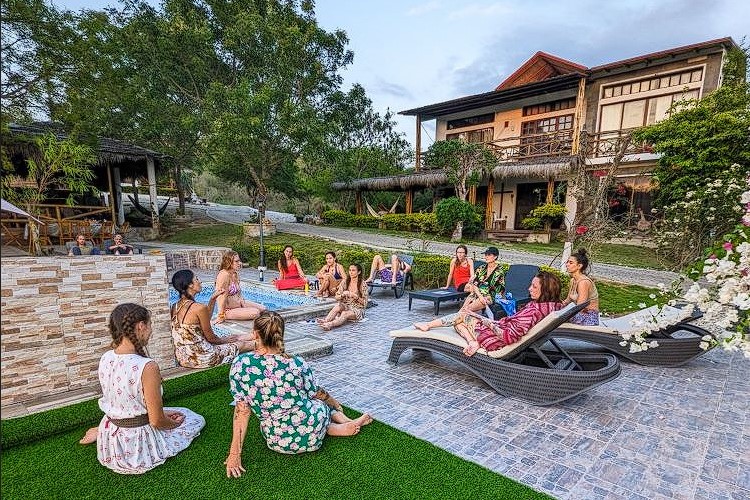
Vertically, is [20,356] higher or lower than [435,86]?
lower

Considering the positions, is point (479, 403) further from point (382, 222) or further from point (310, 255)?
point (382, 222)

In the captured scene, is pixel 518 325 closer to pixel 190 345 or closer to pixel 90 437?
pixel 190 345

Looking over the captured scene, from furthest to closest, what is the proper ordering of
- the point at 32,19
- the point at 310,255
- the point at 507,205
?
the point at 507,205, the point at 310,255, the point at 32,19

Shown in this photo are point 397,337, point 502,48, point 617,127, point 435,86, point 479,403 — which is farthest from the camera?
point 435,86

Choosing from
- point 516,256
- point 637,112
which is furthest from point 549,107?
point 516,256

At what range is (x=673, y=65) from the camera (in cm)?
1541

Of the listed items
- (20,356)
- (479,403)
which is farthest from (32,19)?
(479,403)

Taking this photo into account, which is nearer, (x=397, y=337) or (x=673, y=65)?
(x=397, y=337)

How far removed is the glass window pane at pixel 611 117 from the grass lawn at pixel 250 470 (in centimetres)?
1898

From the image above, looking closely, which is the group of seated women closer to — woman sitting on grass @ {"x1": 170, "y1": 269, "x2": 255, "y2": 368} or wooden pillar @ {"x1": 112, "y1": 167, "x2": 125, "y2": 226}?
woman sitting on grass @ {"x1": 170, "y1": 269, "x2": 255, "y2": 368}

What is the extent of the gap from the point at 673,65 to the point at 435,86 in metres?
16.9

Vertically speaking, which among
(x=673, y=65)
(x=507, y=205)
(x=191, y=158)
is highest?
(x=673, y=65)

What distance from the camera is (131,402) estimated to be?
2611mm

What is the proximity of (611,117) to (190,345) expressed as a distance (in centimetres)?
1966
